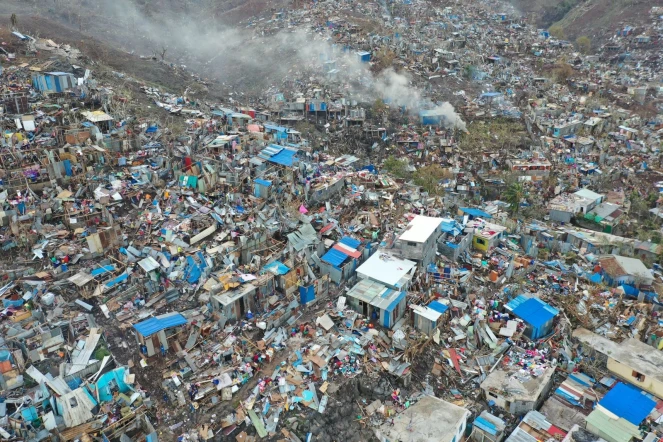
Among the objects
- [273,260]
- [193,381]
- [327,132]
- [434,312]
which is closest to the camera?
[193,381]

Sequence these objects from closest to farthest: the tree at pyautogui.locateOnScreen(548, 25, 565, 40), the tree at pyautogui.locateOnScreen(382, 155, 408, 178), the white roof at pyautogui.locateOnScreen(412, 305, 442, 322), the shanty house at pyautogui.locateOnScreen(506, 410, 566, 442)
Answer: the shanty house at pyautogui.locateOnScreen(506, 410, 566, 442), the white roof at pyautogui.locateOnScreen(412, 305, 442, 322), the tree at pyautogui.locateOnScreen(382, 155, 408, 178), the tree at pyautogui.locateOnScreen(548, 25, 565, 40)

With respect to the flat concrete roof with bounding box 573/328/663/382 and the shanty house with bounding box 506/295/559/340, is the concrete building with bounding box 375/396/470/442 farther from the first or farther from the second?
the flat concrete roof with bounding box 573/328/663/382

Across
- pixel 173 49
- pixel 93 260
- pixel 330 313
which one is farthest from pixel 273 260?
pixel 173 49

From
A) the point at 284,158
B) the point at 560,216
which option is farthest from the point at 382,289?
the point at 560,216

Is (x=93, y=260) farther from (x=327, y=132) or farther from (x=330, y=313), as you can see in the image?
(x=327, y=132)

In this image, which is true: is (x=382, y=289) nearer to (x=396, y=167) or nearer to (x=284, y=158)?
(x=284, y=158)

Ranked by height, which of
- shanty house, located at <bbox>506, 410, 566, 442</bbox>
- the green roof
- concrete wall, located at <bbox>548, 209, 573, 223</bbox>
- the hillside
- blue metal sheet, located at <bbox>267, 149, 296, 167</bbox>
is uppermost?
the hillside

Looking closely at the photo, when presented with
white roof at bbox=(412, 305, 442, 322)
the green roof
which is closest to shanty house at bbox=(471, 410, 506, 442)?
the green roof
